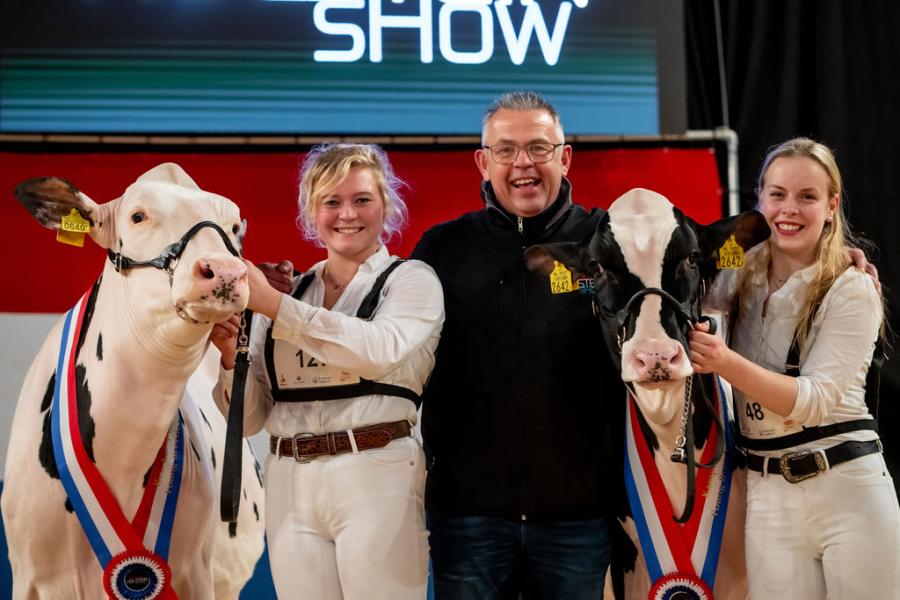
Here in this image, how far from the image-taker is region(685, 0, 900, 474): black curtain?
16.4 ft

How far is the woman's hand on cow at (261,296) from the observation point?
7.23 feet

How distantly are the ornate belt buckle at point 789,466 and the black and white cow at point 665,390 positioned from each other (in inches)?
6.6

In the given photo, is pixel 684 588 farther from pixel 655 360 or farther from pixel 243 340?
pixel 243 340

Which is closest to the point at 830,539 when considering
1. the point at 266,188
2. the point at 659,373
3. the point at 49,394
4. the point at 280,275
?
the point at 659,373

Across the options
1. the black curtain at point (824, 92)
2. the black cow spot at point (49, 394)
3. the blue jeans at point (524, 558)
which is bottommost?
the blue jeans at point (524, 558)

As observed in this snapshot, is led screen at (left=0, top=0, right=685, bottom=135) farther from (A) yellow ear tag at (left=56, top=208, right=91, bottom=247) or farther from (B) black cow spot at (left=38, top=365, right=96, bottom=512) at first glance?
(B) black cow spot at (left=38, top=365, right=96, bottom=512)

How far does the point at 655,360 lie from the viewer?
7.14ft

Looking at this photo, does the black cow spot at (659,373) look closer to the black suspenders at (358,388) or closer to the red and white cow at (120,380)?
the black suspenders at (358,388)

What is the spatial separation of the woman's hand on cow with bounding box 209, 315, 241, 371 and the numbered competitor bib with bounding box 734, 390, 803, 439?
50.7 inches

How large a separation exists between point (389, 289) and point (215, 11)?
2.81 m

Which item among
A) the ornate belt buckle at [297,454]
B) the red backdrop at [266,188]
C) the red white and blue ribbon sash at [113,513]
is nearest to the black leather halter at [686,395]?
the ornate belt buckle at [297,454]

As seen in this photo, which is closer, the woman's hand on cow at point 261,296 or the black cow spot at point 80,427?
the woman's hand on cow at point 261,296

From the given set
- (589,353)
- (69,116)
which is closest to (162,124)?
(69,116)

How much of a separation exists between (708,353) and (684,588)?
68 centimetres
